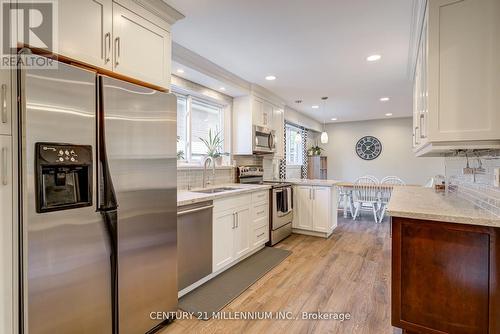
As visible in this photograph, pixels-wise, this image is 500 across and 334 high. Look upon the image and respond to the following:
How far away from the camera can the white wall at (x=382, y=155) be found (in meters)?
7.14

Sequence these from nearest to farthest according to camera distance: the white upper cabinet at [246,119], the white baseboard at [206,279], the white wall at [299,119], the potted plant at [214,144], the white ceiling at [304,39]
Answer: the white ceiling at [304,39] → the white baseboard at [206,279] → the potted plant at [214,144] → the white upper cabinet at [246,119] → the white wall at [299,119]

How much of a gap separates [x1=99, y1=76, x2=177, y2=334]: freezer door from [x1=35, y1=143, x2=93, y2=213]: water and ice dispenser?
105mm

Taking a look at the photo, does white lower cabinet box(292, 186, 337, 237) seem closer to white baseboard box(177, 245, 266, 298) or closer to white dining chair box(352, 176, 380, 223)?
white dining chair box(352, 176, 380, 223)

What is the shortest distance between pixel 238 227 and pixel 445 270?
203 cm

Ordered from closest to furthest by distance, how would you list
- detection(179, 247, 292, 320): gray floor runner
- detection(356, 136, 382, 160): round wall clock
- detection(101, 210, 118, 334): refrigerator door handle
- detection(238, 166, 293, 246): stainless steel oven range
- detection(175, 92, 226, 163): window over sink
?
detection(101, 210, 118, 334): refrigerator door handle
detection(179, 247, 292, 320): gray floor runner
detection(175, 92, 226, 163): window over sink
detection(238, 166, 293, 246): stainless steel oven range
detection(356, 136, 382, 160): round wall clock

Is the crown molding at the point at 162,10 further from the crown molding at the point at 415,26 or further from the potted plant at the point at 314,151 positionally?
the potted plant at the point at 314,151

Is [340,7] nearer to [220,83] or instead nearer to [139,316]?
[220,83]

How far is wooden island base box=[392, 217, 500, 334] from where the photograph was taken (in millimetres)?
1440

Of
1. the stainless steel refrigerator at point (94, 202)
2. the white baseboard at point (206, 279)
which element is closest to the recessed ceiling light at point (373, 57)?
the stainless steel refrigerator at point (94, 202)

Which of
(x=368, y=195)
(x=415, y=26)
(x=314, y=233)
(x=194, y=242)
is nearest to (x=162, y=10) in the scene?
(x=194, y=242)

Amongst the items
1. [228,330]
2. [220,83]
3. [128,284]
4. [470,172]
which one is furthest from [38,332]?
[470,172]

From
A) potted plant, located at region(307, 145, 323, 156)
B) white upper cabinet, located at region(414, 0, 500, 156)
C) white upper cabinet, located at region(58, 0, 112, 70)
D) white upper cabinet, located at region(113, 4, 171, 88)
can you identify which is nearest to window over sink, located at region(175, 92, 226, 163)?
white upper cabinet, located at region(113, 4, 171, 88)

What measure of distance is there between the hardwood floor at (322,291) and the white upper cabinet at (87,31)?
6.34 feet

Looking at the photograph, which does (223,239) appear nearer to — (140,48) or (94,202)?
(94,202)
